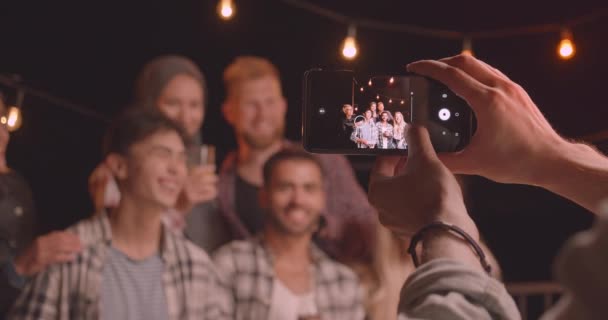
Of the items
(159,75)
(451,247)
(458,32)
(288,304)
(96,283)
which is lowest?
(288,304)

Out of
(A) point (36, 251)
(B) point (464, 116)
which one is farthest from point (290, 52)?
(B) point (464, 116)

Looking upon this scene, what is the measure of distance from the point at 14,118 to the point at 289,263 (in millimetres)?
1243

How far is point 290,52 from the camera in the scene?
327 centimetres

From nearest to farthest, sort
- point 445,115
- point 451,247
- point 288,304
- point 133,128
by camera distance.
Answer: point 451,247
point 445,115
point 133,128
point 288,304

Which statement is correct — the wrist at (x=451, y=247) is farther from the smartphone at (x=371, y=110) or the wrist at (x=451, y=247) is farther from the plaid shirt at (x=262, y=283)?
the plaid shirt at (x=262, y=283)

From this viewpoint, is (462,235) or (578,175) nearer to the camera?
(462,235)

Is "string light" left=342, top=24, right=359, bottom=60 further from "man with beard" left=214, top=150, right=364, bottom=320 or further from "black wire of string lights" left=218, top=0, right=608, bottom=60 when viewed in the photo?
"man with beard" left=214, top=150, right=364, bottom=320

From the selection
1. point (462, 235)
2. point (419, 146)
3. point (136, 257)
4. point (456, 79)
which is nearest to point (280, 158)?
point (136, 257)

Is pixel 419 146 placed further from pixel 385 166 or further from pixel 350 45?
pixel 350 45

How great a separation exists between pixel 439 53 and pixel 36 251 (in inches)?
87.2

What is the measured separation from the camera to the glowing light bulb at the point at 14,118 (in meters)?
2.43

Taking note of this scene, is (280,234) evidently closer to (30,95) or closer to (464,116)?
(30,95)

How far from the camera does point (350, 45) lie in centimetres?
311

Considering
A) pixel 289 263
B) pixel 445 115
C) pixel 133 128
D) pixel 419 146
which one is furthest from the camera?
pixel 289 263
